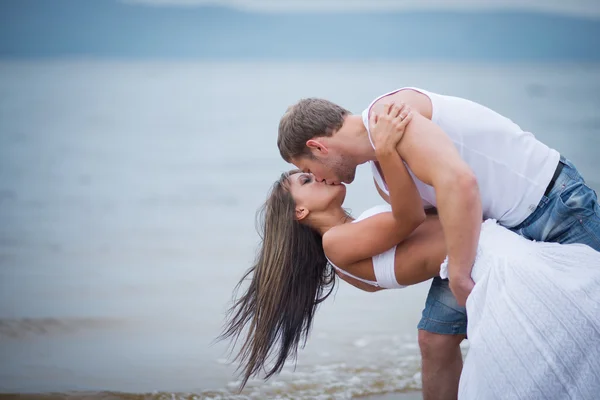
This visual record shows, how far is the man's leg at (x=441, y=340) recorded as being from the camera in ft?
10.9

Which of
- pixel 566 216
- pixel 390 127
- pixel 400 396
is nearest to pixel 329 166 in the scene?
pixel 390 127

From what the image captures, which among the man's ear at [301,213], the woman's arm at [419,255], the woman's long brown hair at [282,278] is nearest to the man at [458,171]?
the woman's arm at [419,255]

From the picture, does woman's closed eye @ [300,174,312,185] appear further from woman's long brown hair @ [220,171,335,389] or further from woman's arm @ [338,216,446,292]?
woman's arm @ [338,216,446,292]

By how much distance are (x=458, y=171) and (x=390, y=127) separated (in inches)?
13.3

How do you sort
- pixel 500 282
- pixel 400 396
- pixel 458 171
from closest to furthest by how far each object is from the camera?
pixel 458 171 < pixel 500 282 < pixel 400 396

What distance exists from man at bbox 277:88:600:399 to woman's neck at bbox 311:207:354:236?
0.76 feet

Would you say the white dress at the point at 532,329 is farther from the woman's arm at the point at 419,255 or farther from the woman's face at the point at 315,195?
the woman's face at the point at 315,195

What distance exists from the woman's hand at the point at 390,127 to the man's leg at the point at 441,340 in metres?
0.81

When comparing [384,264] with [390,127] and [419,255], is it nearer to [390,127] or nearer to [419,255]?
[419,255]

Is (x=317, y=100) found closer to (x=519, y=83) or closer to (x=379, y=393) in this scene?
(x=379, y=393)

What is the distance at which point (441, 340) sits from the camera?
3.37 m

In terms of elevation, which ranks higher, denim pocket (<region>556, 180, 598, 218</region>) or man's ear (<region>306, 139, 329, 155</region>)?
man's ear (<region>306, 139, 329, 155</region>)

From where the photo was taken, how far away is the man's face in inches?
126

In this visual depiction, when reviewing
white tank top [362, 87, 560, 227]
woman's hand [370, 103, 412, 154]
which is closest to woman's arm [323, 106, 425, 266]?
woman's hand [370, 103, 412, 154]
